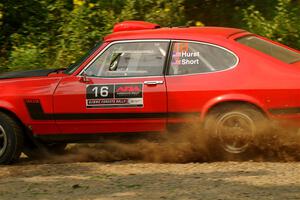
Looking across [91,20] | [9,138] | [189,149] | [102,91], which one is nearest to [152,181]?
[189,149]

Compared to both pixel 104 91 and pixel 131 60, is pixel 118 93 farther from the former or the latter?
pixel 131 60

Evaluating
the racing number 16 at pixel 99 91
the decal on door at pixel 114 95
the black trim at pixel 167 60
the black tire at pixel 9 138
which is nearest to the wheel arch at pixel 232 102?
the black trim at pixel 167 60

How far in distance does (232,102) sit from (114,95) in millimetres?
1278

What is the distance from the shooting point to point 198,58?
22.7 ft

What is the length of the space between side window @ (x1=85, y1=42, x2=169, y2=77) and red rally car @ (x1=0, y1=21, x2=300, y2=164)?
0.01 metres

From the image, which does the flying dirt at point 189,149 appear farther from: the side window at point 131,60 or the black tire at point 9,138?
the side window at point 131,60

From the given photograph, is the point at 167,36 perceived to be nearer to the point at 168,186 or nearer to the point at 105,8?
the point at 168,186

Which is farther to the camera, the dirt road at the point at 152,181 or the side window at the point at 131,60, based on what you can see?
the side window at the point at 131,60

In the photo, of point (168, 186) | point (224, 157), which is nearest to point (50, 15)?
point (224, 157)

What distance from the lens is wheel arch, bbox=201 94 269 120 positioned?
6.62 meters

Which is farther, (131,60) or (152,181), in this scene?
(131,60)

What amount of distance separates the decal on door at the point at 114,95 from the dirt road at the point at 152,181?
668mm

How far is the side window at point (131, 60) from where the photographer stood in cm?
701

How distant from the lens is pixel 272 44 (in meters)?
7.28
